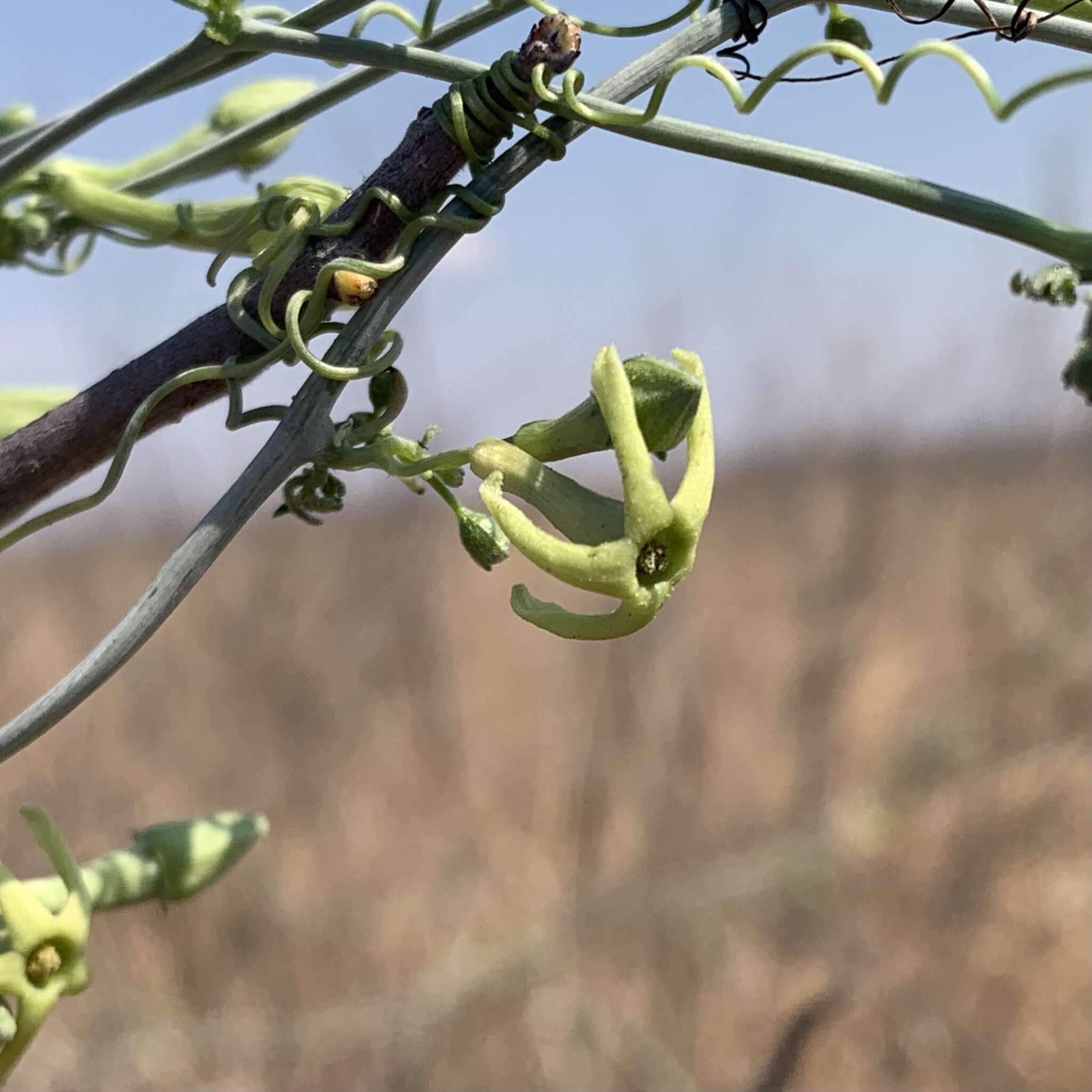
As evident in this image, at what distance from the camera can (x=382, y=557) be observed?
7691 millimetres

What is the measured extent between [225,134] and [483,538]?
51 cm

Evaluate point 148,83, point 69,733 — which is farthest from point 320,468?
point 69,733

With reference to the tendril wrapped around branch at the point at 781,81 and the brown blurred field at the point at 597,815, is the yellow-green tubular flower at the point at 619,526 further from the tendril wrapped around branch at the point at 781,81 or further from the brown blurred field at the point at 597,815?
the brown blurred field at the point at 597,815

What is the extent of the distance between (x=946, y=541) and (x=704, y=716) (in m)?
3.43

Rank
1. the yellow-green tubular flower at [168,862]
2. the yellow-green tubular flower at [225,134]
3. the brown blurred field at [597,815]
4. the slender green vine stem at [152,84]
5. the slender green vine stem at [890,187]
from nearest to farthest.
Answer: the slender green vine stem at [890,187], the slender green vine stem at [152,84], the yellow-green tubular flower at [168,862], the yellow-green tubular flower at [225,134], the brown blurred field at [597,815]

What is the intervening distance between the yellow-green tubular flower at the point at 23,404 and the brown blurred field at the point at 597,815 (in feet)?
8.85

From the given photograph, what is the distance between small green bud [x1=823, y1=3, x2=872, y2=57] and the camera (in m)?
0.52

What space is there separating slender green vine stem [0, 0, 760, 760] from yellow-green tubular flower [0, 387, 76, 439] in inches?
10.7

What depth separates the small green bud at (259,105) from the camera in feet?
2.61

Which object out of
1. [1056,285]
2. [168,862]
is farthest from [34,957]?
[1056,285]

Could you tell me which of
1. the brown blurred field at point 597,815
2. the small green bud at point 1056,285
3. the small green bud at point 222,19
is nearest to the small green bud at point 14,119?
the small green bud at point 222,19

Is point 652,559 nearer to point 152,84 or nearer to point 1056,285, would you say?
point 1056,285

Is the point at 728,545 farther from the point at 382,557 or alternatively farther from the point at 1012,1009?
the point at 1012,1009

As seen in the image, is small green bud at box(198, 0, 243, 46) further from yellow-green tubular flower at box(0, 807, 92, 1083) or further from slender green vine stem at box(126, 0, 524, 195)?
yellow-green tubular flower at box(0, 807, 92, 1083)
